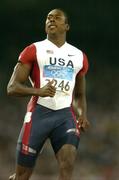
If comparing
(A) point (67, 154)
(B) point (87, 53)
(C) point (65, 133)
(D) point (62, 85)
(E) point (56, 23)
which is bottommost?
(B) point (87, 53)

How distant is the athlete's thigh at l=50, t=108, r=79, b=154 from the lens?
795 centimetres

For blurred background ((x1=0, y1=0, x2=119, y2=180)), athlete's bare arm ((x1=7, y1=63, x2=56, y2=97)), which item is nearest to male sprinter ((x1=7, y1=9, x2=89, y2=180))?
athlete's bare arm ((x1=7, y1=63, x2=56, y2=97))

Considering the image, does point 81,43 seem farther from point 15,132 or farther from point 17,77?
point 17,77

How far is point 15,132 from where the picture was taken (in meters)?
15.4

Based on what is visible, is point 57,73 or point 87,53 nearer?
point 57,73

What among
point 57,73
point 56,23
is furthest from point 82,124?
point 56,23

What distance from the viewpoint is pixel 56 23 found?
8.24 m

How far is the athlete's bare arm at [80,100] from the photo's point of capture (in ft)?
27.3

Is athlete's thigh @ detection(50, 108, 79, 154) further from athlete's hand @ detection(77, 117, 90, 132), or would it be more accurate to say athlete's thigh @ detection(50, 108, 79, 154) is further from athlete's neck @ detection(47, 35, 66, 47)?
athlete's neck @ detection(47, 35, 66, 47)

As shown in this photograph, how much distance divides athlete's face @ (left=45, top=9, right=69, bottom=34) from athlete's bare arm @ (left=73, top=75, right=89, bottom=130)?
0.54 meters

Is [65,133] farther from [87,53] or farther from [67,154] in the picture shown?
[87,53]

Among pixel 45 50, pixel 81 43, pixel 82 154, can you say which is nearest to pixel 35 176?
pixel 82 154

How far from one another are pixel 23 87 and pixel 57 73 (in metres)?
0.38

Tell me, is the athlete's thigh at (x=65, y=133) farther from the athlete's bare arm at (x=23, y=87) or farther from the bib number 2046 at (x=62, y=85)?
the athlete's bare arm at (x=23, y=87)
